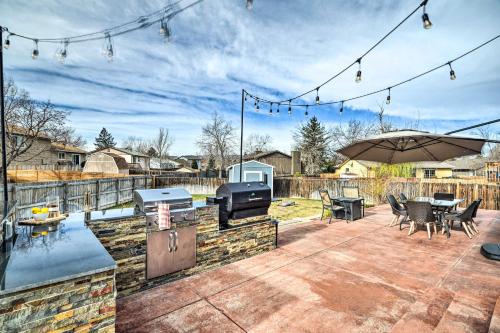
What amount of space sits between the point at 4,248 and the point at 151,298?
1.60m

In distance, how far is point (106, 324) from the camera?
1.79m

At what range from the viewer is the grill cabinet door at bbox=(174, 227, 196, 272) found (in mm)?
3512

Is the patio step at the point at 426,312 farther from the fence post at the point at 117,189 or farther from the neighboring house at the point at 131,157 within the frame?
the neighboring house at the point at 131,157

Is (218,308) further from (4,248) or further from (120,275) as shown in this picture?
(4,248)

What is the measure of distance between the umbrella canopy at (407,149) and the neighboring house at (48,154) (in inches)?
905

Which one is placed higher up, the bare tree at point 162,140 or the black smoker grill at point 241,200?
the bare tree at point 162,140

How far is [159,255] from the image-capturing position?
3373 mm

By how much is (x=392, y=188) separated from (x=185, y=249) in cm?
1305

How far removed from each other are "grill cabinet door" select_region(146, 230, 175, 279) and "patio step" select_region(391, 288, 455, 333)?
273 centimetres

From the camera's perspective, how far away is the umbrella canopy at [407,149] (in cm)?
509

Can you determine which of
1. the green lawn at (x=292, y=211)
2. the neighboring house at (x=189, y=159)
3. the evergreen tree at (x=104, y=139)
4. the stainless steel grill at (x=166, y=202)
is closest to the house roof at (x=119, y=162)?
the green lawn at (x=292, y=211)

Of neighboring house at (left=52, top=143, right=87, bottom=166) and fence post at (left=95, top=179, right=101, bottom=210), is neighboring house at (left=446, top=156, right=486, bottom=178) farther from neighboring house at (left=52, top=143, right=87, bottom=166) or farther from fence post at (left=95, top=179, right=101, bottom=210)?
neighboring house at (left=52, top=143, right=87, bottom=166)

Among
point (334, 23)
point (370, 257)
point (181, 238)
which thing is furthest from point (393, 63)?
point (181, 238)

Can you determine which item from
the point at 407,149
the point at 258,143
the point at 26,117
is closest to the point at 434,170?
the point at 258,143
